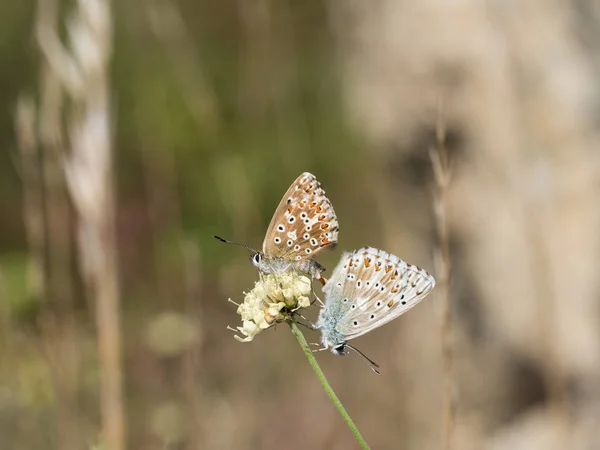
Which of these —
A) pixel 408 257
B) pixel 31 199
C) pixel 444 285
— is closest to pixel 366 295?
pixel 444 285

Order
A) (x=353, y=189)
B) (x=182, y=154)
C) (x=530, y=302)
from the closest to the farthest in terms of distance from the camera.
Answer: (x=530, y=302)
(x=353, y=189)
(x=182, y=154)

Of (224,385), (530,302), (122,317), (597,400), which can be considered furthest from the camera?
(122,317)

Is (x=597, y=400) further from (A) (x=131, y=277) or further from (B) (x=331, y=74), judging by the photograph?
(B) (x=331, y=74)

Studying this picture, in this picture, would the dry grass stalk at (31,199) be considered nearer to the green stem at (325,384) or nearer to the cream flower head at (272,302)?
the cream flower head at (272,302)

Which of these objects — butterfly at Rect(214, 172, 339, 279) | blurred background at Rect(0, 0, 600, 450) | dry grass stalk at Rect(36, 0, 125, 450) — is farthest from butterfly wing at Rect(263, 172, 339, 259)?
blurred background at Rect(0, 0, 600, 450)

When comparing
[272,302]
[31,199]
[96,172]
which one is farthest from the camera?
[31,199]

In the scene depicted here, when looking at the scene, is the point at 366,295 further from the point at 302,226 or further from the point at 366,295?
the point at 302,226

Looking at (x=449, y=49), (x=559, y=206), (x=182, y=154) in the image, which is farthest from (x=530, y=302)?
(x=182, y=154)
